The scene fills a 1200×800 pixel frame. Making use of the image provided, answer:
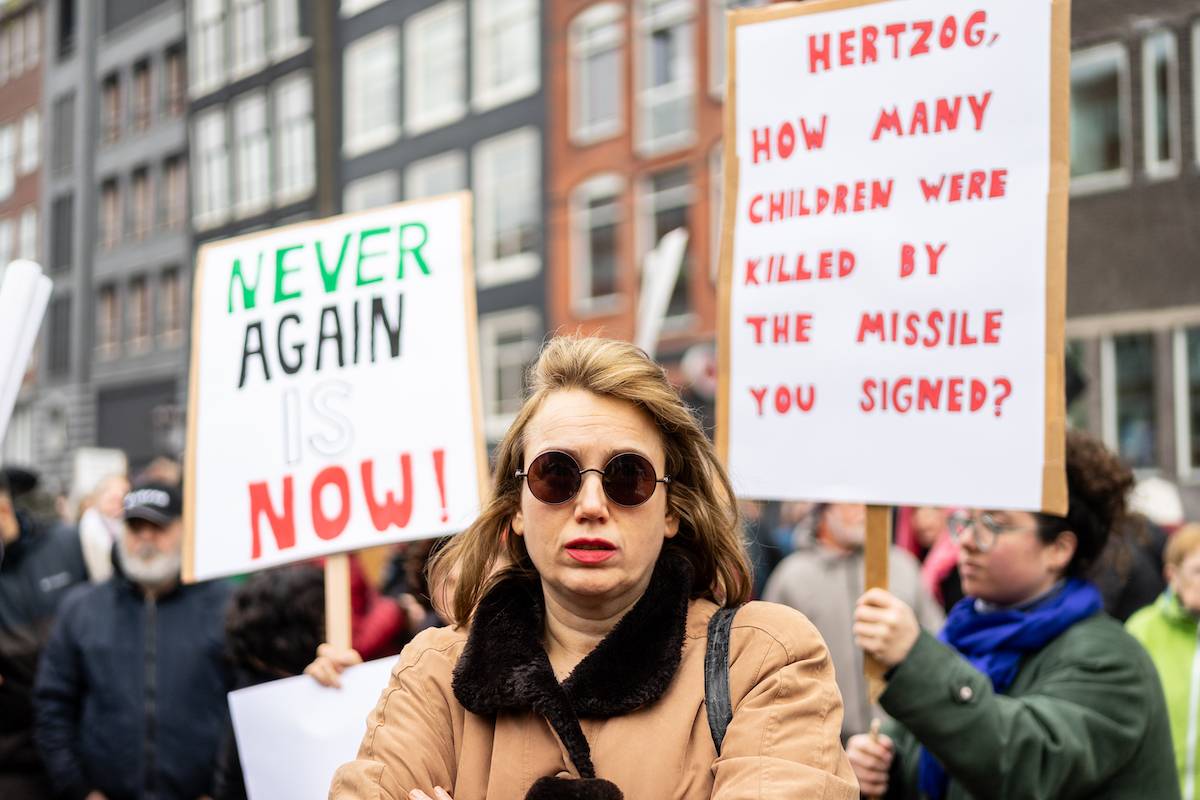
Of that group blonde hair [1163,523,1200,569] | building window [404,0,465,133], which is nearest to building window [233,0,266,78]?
building window [404,0,465,133]

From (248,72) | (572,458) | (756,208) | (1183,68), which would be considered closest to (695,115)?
(1183,68)

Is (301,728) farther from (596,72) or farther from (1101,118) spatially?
(596,72)

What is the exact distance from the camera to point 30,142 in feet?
127

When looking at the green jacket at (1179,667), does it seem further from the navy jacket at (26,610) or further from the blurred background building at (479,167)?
the navy jacket at (26,610)

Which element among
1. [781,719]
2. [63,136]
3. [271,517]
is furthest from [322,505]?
[63,136]

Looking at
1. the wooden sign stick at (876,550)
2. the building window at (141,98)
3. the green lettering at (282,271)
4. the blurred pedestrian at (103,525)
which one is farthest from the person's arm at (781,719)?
the building window at (141,98)

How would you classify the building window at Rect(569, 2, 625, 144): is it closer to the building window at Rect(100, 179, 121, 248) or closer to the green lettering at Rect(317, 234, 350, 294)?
the green lettering at Rect(317, 234, 350, 294)

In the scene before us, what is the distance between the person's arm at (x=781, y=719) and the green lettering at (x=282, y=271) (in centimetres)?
180

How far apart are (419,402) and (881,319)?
109 cm

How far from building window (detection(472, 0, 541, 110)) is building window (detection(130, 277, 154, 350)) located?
46.1 ft

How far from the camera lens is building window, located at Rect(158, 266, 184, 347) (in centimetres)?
3272

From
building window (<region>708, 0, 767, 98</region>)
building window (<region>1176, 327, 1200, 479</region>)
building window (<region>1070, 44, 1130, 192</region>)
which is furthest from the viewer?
building window (<region>708, 0, 767, 98</region>)

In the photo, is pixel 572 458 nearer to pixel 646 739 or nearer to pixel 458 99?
pixel 646 739

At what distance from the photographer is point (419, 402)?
3.38 metres
